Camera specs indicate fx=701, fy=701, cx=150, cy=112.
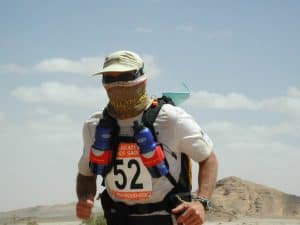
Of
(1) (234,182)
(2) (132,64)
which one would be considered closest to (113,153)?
(2) (132,64)

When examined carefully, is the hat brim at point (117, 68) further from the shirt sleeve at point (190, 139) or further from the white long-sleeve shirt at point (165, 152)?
the shirt sleeve at point (190, 139)

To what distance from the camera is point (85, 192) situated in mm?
5797

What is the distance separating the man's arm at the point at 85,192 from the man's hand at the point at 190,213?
0.91 meters

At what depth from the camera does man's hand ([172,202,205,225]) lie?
5043mm

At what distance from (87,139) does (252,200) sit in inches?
1980

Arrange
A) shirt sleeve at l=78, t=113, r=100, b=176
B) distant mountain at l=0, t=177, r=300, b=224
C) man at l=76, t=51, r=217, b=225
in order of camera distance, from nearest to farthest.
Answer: man at l=76, t=51, r=217, b=225, shirt sleeve at l=78, t=113, r=100, b=176, distant mountain at l=0, t=177, r=300, b=224

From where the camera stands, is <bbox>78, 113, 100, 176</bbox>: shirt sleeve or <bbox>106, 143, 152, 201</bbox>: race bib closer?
<bbox>106, 143, 152, 201</bbox>: race bib

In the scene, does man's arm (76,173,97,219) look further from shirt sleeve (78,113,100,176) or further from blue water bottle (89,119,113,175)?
blue water bottle (89,119,113,175)

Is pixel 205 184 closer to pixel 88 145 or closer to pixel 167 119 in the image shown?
pixel 167 119

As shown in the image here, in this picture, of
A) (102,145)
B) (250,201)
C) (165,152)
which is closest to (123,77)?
(102,145)

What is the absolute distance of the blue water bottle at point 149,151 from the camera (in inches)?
204

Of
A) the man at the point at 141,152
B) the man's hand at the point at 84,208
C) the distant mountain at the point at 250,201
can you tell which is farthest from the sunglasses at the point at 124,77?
the distant mountain at the point at 250,201

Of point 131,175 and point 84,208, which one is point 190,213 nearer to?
point 131,175

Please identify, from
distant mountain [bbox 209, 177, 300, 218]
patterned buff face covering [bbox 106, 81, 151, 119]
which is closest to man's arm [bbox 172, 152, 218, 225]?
patterned buff face covering [bbox 106, 81, 151, 119]
